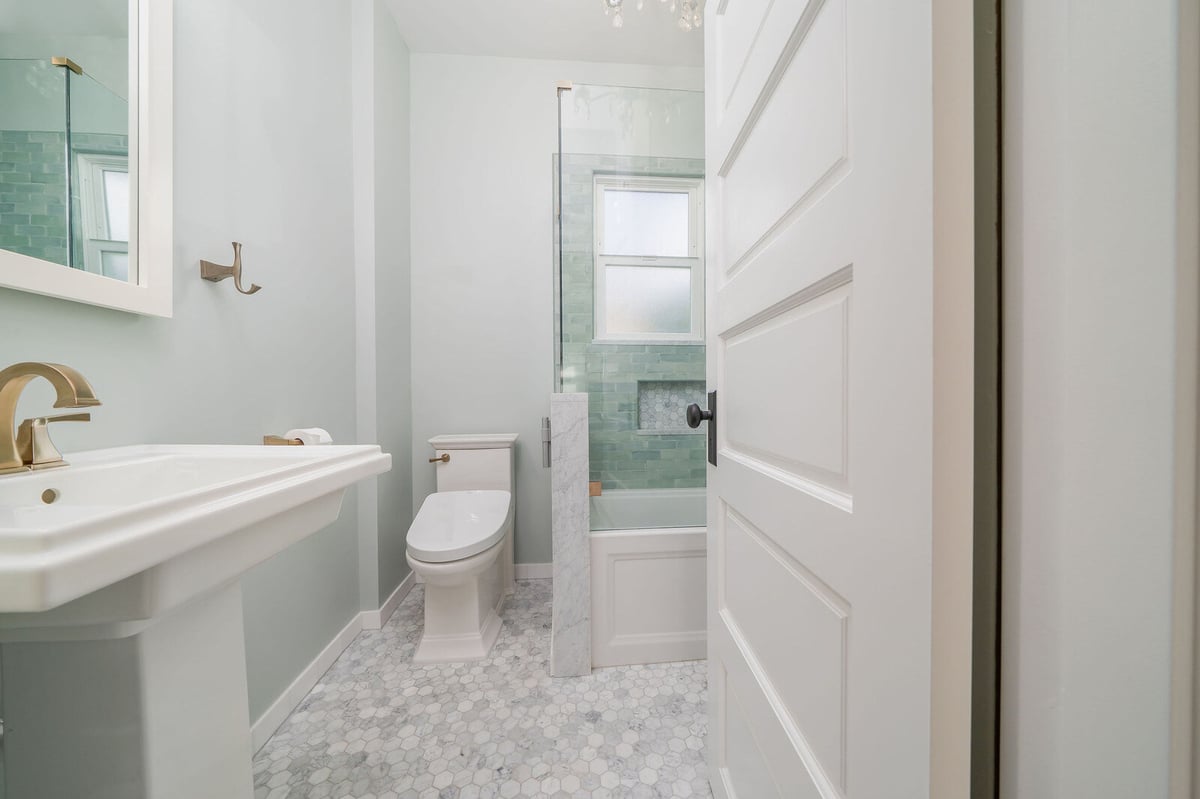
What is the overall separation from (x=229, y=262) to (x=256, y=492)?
102 centimetres

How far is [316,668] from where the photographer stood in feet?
4.69

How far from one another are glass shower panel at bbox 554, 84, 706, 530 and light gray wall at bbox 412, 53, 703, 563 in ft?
2.11

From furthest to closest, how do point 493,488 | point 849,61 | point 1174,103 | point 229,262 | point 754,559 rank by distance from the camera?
point 493,488 < point 229,262 < point 754,559 < point 849,61 < point 1174,103

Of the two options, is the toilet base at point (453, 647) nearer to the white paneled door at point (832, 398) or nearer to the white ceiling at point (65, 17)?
the white paneled door at point (832, 398)

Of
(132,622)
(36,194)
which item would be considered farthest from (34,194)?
(132,622)

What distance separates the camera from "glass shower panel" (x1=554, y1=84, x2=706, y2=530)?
5.39ft

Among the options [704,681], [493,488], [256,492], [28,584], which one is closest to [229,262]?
[256,492]

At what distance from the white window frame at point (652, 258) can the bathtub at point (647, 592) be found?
2.50 feet

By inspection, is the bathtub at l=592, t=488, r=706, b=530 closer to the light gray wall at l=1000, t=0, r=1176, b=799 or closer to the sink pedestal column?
the sink pedestal column

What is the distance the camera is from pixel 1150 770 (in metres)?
0.23

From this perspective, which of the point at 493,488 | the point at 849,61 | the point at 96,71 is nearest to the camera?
the point at 849,61

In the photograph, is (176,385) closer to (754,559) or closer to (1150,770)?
(754,559)

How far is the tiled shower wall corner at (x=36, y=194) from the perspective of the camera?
69 centimetres

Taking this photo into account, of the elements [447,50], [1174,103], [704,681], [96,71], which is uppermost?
[447,50]
